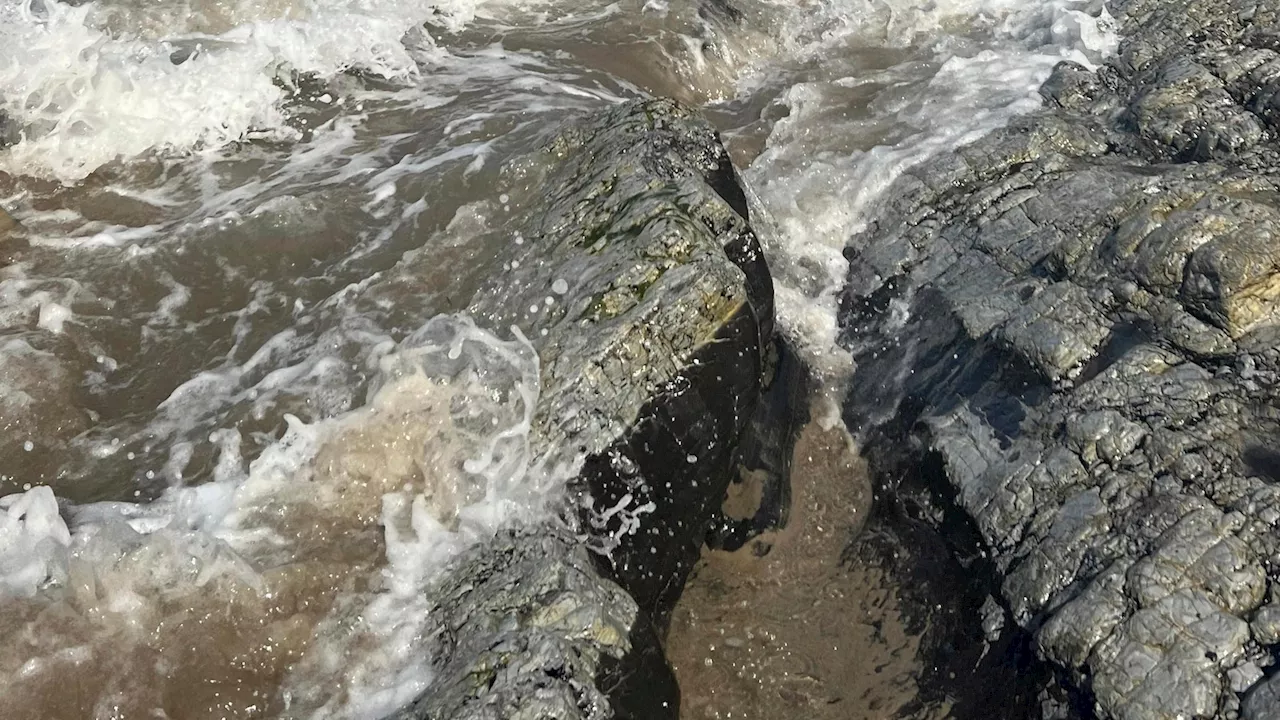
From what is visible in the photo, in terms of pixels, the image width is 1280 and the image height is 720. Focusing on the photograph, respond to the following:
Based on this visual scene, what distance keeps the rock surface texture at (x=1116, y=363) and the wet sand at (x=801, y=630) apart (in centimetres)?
67

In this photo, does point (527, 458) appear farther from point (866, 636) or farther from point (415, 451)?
point (866, 636)

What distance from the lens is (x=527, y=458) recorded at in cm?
487

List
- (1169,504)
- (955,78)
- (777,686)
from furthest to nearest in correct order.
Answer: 1. (955,78)
2. (777,686)
3. (1169,504)

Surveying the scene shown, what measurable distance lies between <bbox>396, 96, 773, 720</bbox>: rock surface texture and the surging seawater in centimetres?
24

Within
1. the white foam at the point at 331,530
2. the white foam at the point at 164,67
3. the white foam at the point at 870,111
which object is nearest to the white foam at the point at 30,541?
the white foam at the point at 331,530

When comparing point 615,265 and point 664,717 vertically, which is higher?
point 615,265

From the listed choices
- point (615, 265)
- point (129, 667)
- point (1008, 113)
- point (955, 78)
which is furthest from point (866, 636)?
point (955, 78)

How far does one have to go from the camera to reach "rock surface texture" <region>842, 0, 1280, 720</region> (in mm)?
4078

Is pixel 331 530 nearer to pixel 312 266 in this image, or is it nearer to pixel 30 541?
pixel 30 541

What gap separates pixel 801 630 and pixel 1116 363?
7.67 feet

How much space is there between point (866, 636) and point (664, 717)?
1.30 m

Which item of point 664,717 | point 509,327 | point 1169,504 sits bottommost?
point 664,717

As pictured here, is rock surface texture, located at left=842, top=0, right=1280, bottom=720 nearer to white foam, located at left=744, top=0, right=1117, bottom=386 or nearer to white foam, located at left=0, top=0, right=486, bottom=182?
white foam, located at left=744, top=0, right=1117, bottom=386

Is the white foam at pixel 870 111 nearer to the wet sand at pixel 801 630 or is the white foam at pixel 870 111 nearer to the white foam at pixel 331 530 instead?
the wet sand at pixel 801 630
